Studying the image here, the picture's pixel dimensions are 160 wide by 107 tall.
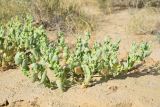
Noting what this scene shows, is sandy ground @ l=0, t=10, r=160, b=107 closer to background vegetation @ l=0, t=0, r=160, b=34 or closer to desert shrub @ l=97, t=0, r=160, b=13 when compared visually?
background vegetation @ l=0, t=0, r=160, b=34

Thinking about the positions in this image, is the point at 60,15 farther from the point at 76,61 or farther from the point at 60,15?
the point at 76,61

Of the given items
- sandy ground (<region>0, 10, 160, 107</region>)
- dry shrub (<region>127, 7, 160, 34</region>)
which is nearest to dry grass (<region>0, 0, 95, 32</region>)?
dry shrub (<region>127, 7, 160, 34</region>)

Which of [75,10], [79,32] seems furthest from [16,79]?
[75,10]

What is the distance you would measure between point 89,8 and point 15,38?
2.31 m

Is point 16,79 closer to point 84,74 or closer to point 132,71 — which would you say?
point 84,74

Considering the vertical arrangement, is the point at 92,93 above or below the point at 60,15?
below

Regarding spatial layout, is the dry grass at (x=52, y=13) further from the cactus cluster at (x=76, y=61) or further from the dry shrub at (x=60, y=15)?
the cactus cluster at (x=76, y=61)

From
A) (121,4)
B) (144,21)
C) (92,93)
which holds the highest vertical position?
(121,4)

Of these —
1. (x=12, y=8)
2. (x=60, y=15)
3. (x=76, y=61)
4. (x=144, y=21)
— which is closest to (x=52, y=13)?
(x=60, y=15)

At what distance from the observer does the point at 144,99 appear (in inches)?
148

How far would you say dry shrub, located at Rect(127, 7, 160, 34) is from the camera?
5758mm

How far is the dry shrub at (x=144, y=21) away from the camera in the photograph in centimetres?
576

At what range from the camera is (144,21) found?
6.03 meters

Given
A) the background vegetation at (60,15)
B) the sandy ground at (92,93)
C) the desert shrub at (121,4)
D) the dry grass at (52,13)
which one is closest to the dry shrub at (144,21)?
the background vegetation at (60,15)
